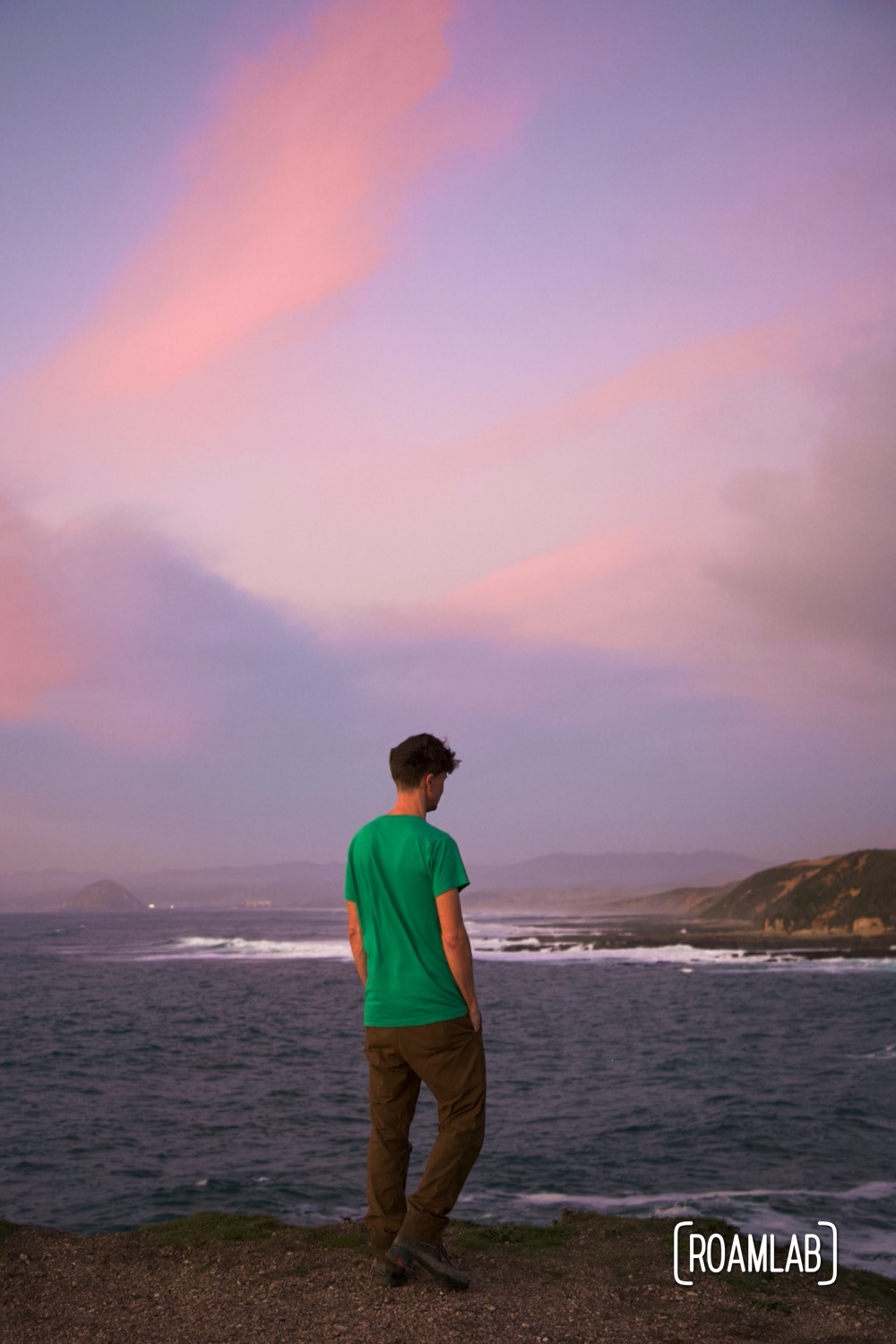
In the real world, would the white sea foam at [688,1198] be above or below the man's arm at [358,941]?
below

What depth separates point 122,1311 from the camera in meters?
6.18

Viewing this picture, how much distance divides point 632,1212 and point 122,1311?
7.23m

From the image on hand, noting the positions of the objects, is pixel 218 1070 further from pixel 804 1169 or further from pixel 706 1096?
pixel 804 1169

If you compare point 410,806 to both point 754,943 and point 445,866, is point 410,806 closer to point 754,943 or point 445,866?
point 445,866

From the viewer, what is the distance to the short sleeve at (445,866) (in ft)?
19.4

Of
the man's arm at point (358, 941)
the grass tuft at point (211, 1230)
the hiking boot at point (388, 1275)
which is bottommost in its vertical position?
the grass tuft at point (211, 1230)

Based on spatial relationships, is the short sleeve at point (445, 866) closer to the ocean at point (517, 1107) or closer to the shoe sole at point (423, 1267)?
the shoe sole at point (423, 1267)

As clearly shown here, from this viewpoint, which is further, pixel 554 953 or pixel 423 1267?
pixel 554 953

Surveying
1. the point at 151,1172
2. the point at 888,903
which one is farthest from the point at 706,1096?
the point at 888,903

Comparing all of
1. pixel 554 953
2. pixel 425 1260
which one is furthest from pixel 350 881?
pixel 554 953

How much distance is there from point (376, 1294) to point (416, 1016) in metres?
1.70

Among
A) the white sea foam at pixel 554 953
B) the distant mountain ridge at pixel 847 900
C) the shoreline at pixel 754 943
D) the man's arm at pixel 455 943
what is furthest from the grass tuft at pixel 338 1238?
the distant mountain ridge at pixel 847 900

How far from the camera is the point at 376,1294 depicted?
236 inches

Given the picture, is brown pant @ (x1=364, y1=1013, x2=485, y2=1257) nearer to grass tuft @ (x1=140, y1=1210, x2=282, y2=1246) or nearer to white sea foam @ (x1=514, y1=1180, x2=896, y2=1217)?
grass tuft @ (x1=140, y1=1210, x2=282, y2=1246)
